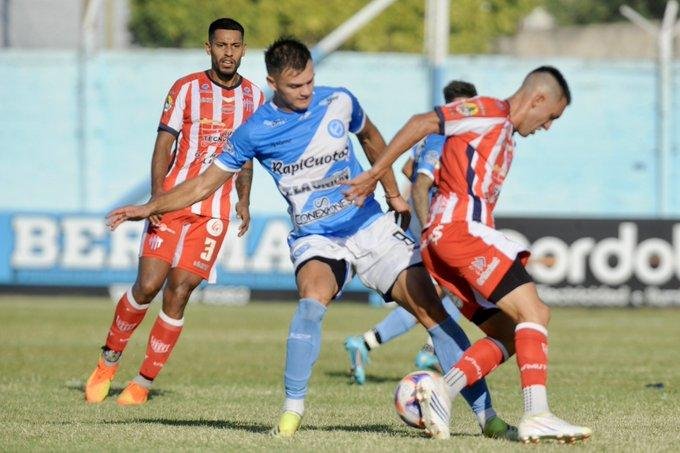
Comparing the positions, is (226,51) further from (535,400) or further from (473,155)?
(535,400)

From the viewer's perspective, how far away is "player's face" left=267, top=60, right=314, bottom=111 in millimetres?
8102

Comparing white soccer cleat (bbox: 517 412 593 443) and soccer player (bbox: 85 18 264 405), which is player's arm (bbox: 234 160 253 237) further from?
white soccer cleat (bbox: 517 412 593 443)

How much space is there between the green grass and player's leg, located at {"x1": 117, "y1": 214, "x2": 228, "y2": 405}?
18 cm

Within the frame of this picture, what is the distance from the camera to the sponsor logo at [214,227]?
34.4ft

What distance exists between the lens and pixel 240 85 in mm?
10492

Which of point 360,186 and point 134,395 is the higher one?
point 360,186

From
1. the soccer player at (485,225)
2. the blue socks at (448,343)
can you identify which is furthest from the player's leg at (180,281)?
the soccer player at (485,225)

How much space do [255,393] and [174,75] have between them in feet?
67.6

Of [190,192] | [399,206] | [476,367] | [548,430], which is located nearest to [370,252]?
[399,206]

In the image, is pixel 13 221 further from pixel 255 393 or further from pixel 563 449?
pixel 563 449

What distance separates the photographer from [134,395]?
1034 centimetres

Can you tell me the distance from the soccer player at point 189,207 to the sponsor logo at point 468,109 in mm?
2848

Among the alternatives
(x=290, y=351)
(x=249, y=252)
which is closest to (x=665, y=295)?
(x=249, y=252)

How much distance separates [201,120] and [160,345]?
64.8 inches
